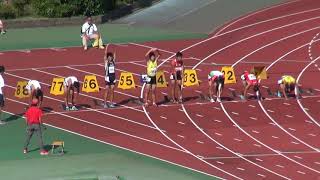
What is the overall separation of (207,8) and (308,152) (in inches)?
747

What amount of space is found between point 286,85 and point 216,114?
2.93 m

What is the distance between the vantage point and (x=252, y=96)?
25.5 metres

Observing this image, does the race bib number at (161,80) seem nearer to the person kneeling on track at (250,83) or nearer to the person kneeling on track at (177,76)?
the person kneeling on track at (177,76)

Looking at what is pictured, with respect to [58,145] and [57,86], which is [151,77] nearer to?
[57,86]

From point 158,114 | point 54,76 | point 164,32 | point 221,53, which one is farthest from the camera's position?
point 164,32

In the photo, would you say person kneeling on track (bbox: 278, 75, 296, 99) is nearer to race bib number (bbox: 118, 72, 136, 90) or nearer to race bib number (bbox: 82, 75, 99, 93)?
race bib number (bbox: 118, 72, 136, 90)

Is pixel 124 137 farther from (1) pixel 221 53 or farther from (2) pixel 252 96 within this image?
(1) pixel 221 53

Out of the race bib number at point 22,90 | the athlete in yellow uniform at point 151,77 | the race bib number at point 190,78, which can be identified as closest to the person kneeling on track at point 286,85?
the race bib number at point 190,78

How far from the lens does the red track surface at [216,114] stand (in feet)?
66.2

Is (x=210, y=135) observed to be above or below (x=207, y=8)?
below

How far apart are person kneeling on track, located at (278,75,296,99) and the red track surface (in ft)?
1.34

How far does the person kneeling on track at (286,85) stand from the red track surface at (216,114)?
1.34ft

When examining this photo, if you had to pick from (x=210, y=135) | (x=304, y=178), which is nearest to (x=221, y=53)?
(x=210, y=135)

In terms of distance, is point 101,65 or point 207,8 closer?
point 101,65
